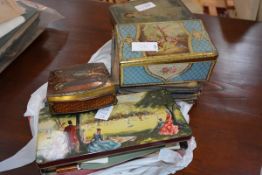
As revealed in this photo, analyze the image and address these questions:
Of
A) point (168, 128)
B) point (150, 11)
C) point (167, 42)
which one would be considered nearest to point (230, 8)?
point (150, 11)

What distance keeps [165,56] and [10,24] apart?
16.9 inches

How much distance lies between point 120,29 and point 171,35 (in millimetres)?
110

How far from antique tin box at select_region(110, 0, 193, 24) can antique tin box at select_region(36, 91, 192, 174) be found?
0.82 feet

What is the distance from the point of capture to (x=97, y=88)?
539 mm

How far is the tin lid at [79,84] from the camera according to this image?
1.72 feet

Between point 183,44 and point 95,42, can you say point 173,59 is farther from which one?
point 95,42

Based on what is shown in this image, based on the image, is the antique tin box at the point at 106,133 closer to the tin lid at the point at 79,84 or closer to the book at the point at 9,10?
the tin lid at the point at 79,84

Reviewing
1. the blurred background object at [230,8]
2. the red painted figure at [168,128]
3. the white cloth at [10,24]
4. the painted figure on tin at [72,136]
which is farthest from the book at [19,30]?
the blurred background object at [230,8]

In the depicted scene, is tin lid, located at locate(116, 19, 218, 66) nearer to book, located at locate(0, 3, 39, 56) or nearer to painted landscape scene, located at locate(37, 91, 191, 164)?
painted landscape scene, located at locate(37, 91, 191, 164)

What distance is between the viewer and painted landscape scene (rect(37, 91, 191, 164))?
49 cm

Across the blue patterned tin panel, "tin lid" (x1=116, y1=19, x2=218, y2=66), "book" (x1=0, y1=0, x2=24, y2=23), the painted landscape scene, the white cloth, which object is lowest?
the painted landscape scene

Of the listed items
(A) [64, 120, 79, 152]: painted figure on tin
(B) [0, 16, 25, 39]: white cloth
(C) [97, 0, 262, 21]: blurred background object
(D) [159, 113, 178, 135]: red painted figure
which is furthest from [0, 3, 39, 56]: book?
(C) [97, 0, 262, 21]: blurred background object

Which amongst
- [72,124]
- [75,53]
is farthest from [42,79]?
[72,124]

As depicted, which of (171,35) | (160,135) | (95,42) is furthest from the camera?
(95,42)
